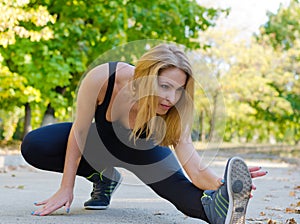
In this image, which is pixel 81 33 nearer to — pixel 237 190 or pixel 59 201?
pixel 59 201

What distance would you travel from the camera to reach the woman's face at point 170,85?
3617 millimetres

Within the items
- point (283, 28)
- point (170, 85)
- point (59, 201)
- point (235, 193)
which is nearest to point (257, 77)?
point (283, 28)

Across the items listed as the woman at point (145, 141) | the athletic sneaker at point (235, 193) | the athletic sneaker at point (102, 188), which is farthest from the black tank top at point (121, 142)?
the athletic sneaker at point (235, 193)

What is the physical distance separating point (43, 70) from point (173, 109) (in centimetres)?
1186

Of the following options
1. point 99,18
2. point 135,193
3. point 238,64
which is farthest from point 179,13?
point 238,64

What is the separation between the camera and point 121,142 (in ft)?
13.7

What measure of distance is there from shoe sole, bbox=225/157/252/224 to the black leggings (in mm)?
584

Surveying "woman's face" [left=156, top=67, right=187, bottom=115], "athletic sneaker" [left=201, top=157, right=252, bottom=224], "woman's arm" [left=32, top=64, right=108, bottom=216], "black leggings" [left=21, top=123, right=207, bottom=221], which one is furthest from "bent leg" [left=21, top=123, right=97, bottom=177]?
"athletic sneaker" [left=201, top=157, right=252, bottom=224]

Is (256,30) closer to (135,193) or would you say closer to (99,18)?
(99,18)

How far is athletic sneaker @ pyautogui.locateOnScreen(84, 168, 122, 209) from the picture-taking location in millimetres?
4604

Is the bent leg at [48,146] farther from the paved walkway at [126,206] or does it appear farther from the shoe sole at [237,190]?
the shoe sole at [237,190]

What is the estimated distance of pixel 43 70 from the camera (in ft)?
50.3

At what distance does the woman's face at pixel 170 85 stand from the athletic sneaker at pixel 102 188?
110cm

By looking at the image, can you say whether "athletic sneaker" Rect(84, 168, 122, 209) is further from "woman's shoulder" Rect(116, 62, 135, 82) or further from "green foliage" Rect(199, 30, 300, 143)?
"green foliage" Rect(199, 30, 300, 143)
